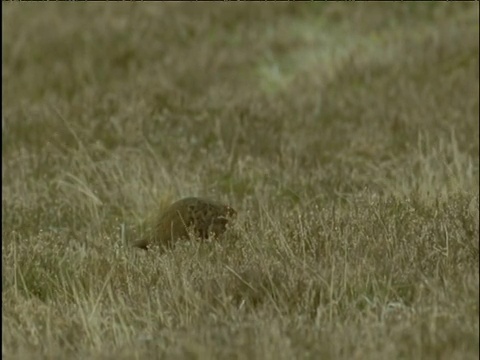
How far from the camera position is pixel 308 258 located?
4.89m

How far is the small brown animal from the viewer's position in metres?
6.10

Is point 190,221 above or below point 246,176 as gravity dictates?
above

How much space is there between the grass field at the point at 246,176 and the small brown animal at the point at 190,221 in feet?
0.62

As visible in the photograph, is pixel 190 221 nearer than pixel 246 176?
Yes

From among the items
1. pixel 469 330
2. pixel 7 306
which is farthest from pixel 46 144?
pixel 469 330

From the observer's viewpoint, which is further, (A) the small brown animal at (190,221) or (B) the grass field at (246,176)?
(A) the small brown animal at (190,221)

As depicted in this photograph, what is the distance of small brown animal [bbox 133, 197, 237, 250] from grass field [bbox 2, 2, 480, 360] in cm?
19

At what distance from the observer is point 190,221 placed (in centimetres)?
614

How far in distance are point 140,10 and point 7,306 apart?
1256cm

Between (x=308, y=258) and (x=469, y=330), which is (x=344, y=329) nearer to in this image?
(x=469, y=330)

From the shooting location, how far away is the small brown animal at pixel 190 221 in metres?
6.10

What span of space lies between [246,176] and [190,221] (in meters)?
2.22

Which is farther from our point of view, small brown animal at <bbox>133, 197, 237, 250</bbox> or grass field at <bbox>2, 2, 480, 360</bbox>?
small brown animal at <bbox>133, 197, 237, 250</bbox>

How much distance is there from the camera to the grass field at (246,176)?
4.08m
